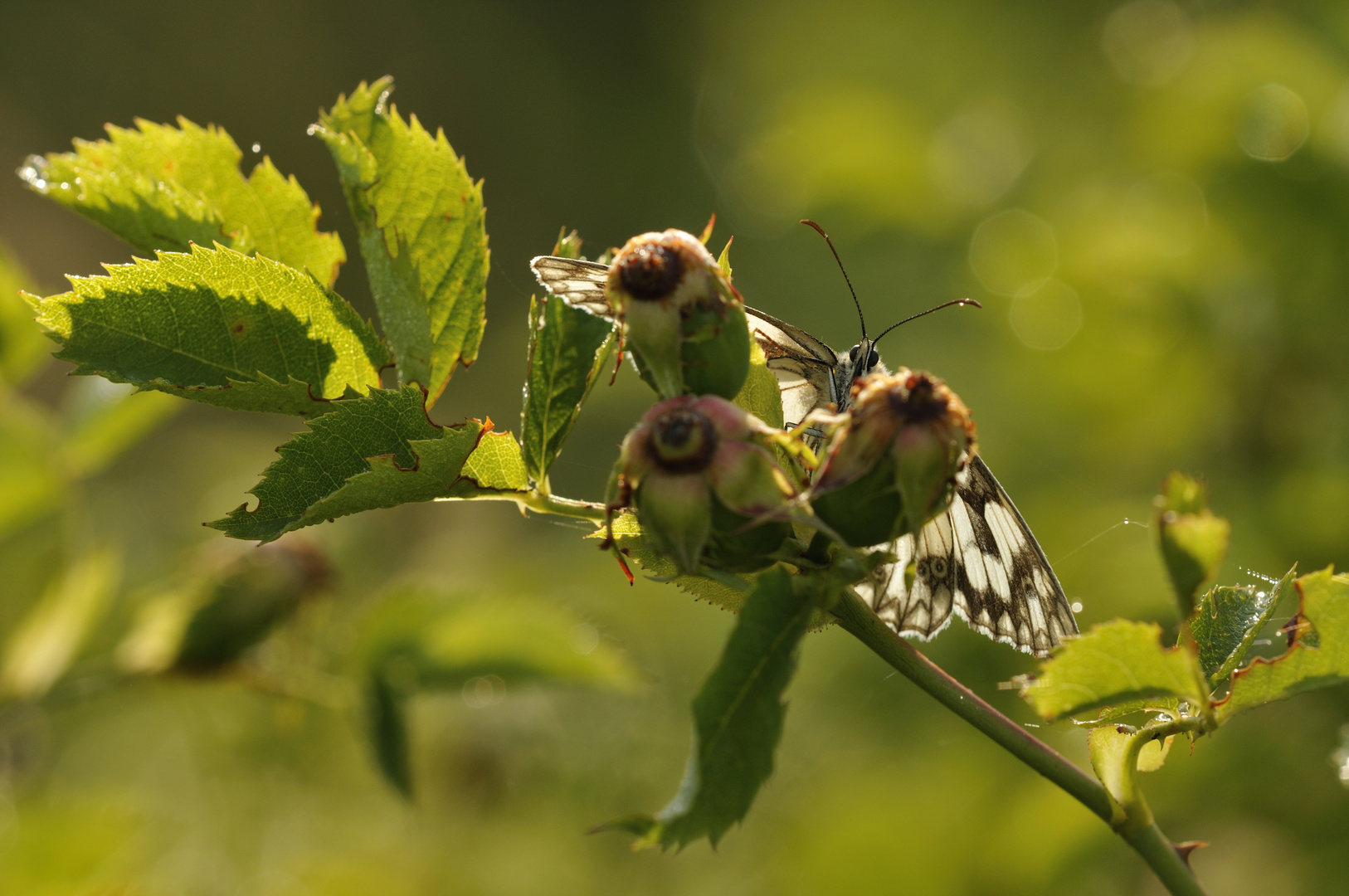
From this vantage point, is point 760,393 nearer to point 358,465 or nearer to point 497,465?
point 497,465

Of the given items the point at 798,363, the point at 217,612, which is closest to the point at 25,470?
the point at 217,612

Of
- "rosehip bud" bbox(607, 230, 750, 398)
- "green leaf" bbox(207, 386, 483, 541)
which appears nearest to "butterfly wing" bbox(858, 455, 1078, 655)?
"rosehip bud" bbox(607, 230, 750, 398)

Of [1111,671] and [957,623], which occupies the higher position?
[1111,671]

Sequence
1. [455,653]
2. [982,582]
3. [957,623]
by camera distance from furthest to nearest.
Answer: [957,623] → [455,653] → [982,582]

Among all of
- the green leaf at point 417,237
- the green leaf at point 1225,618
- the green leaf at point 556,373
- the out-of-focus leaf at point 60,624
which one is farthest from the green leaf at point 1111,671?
the out-of-focus leaf at point 60,624

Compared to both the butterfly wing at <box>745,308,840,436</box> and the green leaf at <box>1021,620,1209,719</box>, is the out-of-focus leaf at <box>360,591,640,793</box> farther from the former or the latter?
the green leaf at <box>1021,620,1209,719</box>
